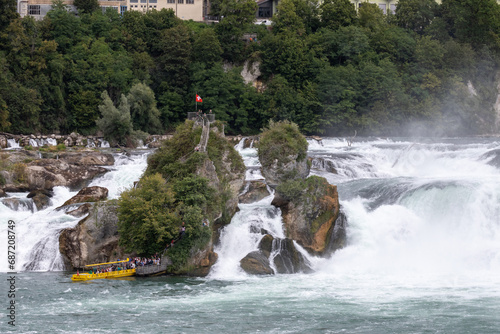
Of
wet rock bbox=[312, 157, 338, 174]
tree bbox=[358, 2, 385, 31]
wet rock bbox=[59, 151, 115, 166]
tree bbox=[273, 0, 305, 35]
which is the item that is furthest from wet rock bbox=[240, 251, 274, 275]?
tree bbox=[358, 2, 385, 31]

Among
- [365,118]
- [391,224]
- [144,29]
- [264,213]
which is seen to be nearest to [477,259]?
[391,224]

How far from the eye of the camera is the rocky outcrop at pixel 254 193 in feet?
153

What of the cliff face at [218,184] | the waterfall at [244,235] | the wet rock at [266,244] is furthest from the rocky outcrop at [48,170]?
the wet rock at [266,244]

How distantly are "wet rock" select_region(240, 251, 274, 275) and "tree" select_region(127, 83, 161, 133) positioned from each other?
39.8 metres

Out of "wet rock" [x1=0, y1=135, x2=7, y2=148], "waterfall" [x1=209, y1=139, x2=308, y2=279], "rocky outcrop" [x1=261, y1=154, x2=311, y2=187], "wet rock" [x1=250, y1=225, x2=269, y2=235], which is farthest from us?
"wet rock" [x1=0, y1=135, x2=7, y2=148]

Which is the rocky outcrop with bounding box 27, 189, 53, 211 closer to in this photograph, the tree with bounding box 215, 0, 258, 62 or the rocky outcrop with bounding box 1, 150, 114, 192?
the rocky outcrop with bounding box 1, 150, 114, 192

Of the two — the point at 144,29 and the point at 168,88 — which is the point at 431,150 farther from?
the point at 144,29

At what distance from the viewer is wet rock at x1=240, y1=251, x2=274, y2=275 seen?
39.4 metres

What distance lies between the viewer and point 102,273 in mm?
37719

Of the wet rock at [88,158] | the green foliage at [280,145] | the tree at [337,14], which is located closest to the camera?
the green foliage at [280,145]

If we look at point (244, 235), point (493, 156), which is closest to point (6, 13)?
point (244, 235)

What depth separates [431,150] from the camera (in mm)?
61719

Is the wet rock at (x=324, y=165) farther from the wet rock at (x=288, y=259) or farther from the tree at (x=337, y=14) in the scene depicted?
the tree at (x=337, y=14)

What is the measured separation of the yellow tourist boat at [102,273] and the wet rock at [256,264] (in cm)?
624
